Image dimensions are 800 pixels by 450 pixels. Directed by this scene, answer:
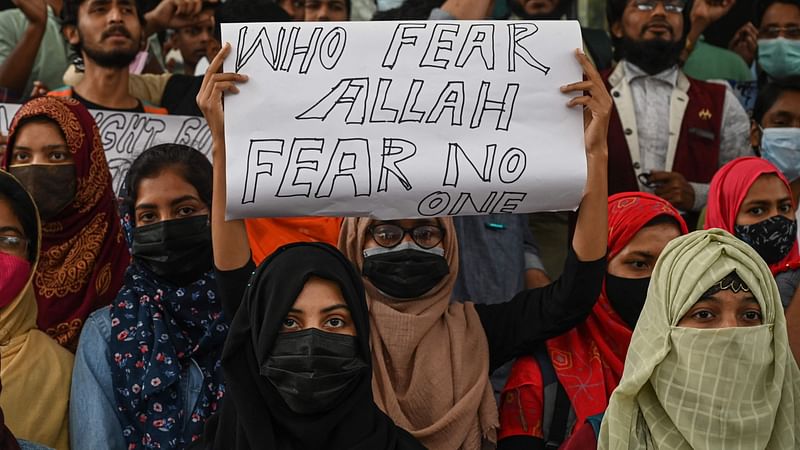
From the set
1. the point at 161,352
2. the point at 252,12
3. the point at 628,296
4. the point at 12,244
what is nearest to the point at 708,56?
the point at 252,12

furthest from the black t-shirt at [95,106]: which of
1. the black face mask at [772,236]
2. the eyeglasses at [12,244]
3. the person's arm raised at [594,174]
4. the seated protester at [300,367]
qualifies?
the black face mask at [772,236]

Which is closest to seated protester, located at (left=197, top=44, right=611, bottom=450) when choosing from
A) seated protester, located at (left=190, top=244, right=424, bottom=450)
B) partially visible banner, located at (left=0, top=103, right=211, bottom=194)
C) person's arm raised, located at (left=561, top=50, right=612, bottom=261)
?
person's arm raised, located at (left=561, top=50, right=612, bottom=261)

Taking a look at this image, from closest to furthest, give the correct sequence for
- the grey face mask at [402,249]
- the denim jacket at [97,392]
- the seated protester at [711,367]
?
the seated protester at [711,367] → the denim jacket at [97,392] → the grey face mask at [402,249]

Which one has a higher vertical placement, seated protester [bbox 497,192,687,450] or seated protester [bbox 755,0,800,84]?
seated protester [bbox 755,0,800,84]

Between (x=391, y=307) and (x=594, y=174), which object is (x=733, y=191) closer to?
(x=594, y=174)

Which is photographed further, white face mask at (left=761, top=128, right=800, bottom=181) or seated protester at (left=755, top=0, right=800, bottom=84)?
seated protester at (left=755, top=0, right=800, bottom=84)

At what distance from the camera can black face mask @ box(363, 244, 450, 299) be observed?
Answer: 4.46 metres

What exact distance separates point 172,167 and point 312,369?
1.22 metres

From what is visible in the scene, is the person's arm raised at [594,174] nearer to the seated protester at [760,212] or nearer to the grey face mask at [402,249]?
the grey face mask at [402,249]

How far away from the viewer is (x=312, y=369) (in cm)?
387

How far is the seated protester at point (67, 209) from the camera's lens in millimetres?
4789

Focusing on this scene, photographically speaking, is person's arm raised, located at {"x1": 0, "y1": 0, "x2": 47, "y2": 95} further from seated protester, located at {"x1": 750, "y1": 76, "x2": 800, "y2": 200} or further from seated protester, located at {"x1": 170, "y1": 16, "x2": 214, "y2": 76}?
seated protester, located at {"x1": 750, "y1": 76, "x2": 800, "y2": 200}

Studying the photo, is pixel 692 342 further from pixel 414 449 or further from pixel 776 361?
pixel 414 449

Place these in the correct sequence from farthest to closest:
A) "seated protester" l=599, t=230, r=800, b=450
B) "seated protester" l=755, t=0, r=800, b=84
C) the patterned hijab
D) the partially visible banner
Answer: "seated protester" l=755, t=0, r=800, b=84 → the partially visible banner → the patterned hijab → "seated protester" l=599, t=230, r=800, b=450
